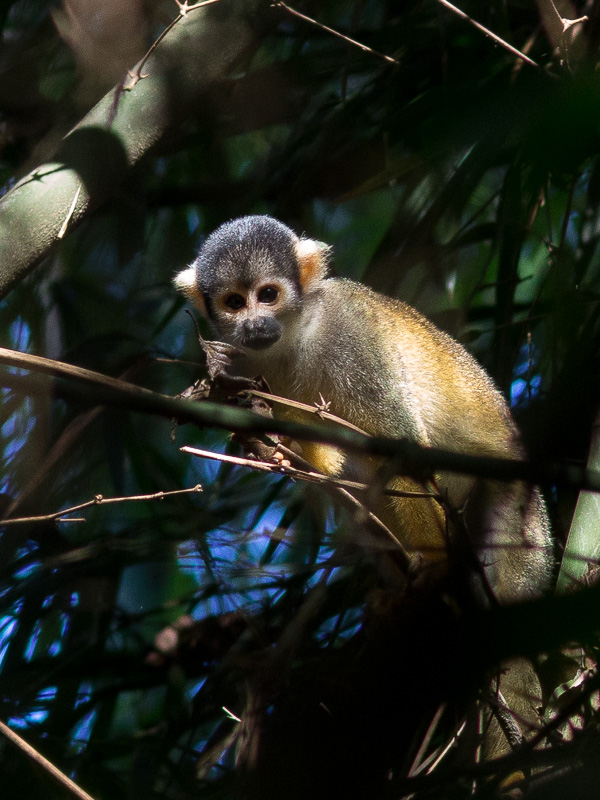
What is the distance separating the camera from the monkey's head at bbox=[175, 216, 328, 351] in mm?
2803

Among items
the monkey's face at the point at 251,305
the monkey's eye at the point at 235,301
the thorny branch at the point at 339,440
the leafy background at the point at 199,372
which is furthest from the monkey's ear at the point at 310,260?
the thorny branch at the point at 339,440

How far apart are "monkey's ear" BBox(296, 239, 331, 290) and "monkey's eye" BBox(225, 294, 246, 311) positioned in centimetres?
26

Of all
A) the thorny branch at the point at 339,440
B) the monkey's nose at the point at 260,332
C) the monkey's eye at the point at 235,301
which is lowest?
the monkey's nose at the point at 260,332

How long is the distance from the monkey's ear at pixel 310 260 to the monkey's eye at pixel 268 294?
0.15 meters

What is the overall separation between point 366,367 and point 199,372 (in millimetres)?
810

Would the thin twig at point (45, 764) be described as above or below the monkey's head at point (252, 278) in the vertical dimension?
below

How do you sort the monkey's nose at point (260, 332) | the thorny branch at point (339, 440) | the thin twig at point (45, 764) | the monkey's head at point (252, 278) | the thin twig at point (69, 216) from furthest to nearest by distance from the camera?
the monkey's head at point (252, 278) → the monkey's nose at point (260, 332) → the thin twig at point (69, 216) → the thin twig at point (45, 764) → the thorny branch at point (339, 440)

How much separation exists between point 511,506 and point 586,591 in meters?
1.72

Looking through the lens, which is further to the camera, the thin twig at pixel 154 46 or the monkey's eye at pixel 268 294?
the monkey's eye at pixel 268 294

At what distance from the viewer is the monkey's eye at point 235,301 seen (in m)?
2.88

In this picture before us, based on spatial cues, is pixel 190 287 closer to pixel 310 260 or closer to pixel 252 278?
pixel 252 278

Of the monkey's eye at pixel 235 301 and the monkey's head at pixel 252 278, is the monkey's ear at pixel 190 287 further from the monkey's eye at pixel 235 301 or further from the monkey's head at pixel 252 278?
the monkey's eye at pixel 235 301

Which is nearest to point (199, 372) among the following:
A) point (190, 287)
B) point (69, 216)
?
point (190, 287)

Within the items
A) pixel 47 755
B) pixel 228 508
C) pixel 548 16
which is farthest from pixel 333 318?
pixel 47 755
